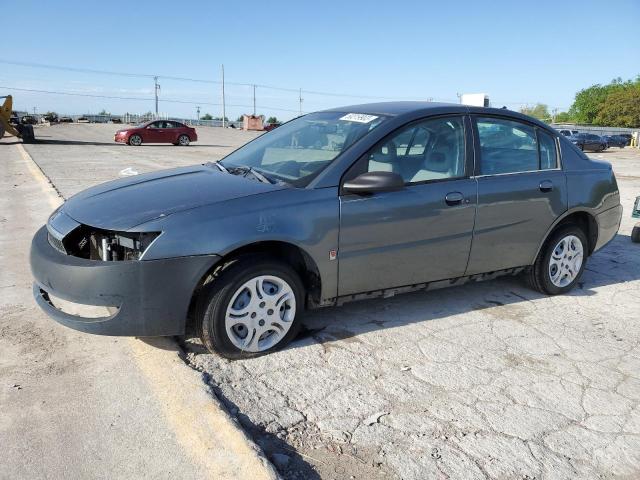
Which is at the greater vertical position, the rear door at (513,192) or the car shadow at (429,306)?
the rear door at (513,192)

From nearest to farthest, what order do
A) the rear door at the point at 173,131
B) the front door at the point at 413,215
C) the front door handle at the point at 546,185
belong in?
the front door at the point at 413,215 < the front door handle at the point at 546,185 < the rear door at the point at 173,131

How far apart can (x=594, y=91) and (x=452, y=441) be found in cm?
10527

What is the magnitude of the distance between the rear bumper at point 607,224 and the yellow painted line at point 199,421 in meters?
3.84

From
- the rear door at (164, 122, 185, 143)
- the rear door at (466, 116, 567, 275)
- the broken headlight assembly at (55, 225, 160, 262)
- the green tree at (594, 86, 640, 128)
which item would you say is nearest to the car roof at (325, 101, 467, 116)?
the rear door at (466, 116, 567, 275)

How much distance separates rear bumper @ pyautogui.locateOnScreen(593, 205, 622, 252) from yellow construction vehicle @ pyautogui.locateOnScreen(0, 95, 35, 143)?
27001 millimetres

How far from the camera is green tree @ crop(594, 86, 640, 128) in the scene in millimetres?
76188

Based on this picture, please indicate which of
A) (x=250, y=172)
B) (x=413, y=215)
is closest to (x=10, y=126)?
(x=250, y=172)

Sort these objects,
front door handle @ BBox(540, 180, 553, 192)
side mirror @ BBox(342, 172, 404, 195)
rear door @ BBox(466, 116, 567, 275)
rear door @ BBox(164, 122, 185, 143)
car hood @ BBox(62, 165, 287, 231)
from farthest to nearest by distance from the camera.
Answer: rear door @ BBox(164, 122, 185, 143), front door handle @ BBox(540, 180, 553, 192), rear door @ BBox(466, 116, 567, 275), side mirror @ BBox(342, 172, 404, 195), car hood @ BBox(62, 165, 287, 231)

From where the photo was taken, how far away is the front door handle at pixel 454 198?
12.5 feet

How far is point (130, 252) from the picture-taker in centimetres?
298

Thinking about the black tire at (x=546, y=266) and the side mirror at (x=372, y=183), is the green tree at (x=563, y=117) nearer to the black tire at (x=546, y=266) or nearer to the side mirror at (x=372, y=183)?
the black tire at (x=546, y=266)

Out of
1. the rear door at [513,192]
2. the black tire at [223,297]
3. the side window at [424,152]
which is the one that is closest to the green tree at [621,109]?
the rear door at [513,192]

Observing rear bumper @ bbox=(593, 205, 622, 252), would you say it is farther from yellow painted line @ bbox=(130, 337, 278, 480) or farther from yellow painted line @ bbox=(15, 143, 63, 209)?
yellow painted line @ bbox=(15, 143, 63, 209)

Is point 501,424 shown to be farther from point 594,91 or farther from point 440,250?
point 594,91
